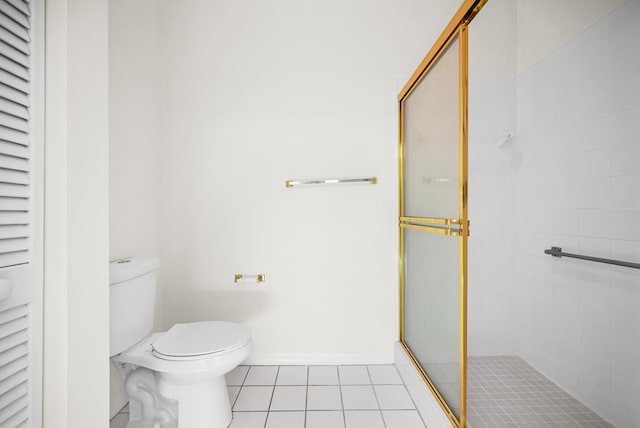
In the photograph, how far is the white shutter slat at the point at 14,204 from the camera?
802 millimetres

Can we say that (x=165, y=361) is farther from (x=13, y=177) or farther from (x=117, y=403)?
(x=13, y=177)

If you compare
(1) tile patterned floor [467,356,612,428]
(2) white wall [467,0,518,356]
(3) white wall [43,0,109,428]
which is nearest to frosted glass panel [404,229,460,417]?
(1) tile patterned floor [467,356,612,428]

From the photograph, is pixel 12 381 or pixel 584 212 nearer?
pixel 12 381

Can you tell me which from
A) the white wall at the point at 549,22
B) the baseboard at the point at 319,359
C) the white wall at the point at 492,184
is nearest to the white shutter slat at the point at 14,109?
the baseboard at the point at 319,359

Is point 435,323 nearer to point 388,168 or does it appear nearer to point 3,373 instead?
point 388,168

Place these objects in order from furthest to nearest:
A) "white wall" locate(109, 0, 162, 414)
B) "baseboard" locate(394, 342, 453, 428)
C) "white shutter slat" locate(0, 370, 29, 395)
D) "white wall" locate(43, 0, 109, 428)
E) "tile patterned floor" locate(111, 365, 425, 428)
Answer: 1. "white wall" locate(109, 0, 162, 414)
2. "tile patterned floor" locate(111, 365, 425, 428)
3. "baseboard" locate(394, 342, 453, 428)
4. "white wall" locate(43, 0, 109, 428)
5. "white shutter slat" locate(0, 370, 29, 395)

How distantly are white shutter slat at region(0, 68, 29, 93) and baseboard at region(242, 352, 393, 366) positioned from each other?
1.71 m

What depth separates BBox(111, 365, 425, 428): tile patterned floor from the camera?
1399 millimetres

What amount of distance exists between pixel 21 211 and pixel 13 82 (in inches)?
13.9

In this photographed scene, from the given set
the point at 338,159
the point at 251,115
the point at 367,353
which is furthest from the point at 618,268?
the point at 251,115

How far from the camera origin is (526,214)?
1.84 m

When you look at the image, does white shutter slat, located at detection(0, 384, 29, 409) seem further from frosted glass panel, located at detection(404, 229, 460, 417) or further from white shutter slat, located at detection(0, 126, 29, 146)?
frosted glass panel, located at detection(404, 229, 460, 417)

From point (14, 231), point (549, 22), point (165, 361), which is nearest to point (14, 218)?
point (14, 231)

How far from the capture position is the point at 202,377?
1.24 meters
